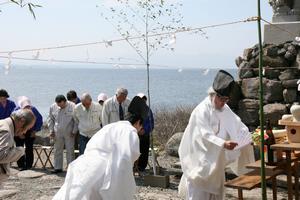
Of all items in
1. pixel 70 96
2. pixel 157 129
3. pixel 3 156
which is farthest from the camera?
pixel 157 129

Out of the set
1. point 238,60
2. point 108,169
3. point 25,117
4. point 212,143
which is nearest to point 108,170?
point 108,169

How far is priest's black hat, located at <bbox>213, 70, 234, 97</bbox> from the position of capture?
5.79m

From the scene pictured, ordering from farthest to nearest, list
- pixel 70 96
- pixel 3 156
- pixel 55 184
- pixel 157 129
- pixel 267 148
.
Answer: pixel 157 129 → pixel 70 96 → pixel 55 184 → pixel 267 148 → pixel 3 156

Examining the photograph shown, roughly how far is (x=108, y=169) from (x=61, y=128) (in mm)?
6413

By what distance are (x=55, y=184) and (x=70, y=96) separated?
228 cm

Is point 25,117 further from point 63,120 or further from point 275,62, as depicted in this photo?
point 275,62

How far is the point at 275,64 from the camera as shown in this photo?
1114 cm

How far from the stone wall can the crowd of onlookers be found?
223 cm

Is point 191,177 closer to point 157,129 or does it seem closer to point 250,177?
point 250,177

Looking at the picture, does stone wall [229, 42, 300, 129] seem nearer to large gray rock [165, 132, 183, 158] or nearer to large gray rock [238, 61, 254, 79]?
large gray rock [238, 61, 254, 79]

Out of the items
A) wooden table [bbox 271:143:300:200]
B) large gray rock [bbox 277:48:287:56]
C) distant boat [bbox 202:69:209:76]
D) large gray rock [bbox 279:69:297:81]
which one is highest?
large gray rock [bbox 277:48:287:56]

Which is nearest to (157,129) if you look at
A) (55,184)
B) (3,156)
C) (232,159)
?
(55,184)

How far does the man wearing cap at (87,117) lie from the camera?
10.1 m

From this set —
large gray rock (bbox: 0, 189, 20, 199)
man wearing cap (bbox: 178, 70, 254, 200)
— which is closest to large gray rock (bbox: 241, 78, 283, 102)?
man wearing cap (bbox: 178, 70, 254, 200)
